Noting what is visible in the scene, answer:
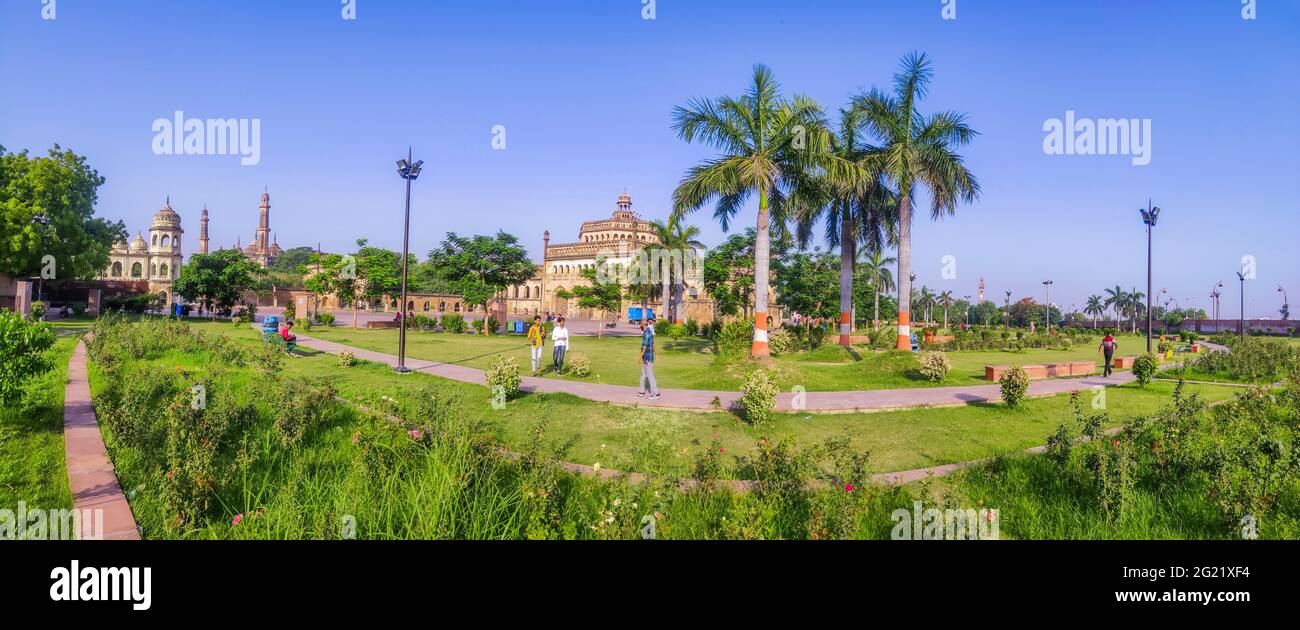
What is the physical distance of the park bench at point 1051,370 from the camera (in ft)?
42.6

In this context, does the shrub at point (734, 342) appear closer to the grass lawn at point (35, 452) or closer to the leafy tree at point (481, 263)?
the grass lawn at point (35, 452)

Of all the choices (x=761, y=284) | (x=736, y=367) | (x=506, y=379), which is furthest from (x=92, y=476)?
(x=761, y=284)

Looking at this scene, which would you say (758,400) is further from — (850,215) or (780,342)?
(850,215)

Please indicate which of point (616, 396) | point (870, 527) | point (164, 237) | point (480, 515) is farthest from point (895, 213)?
point (164, 237)

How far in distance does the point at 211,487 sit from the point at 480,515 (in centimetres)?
189

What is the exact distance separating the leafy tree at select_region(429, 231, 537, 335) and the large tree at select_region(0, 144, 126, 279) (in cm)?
1557

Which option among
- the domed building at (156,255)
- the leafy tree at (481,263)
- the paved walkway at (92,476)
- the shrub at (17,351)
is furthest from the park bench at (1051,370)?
the domed building at (156,255)

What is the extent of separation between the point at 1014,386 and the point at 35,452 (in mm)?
12238

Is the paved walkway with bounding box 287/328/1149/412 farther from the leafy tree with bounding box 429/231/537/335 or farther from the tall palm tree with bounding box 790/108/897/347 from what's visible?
the leafy tree with bounding box 429/231/537/335
